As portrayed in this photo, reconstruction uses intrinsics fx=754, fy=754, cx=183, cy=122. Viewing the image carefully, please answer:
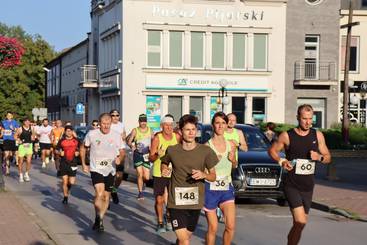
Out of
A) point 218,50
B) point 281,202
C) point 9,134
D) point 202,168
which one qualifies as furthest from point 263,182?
point 218,50

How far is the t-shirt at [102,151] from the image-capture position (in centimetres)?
1150

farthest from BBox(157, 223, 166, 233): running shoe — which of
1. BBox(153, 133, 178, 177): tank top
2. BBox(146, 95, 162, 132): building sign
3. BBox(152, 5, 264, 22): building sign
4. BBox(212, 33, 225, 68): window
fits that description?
BBox(212, 33, 225, 68): window

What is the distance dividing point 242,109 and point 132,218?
1277 inches

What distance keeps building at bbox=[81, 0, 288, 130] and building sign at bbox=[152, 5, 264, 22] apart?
0.19 ft

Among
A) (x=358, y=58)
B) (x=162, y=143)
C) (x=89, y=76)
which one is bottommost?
(x=162, y=143)

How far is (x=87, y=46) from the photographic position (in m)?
56.0

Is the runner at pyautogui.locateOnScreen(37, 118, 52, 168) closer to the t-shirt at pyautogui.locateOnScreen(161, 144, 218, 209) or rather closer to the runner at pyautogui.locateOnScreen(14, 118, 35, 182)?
the runner at pyautogui.locateOnScreen(14, 118, 35, 182)

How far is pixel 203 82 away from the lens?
44.3 m

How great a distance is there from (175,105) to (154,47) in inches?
143

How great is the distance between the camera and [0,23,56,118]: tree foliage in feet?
265

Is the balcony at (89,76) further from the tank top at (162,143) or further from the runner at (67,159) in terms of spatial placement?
the tank top at (162,143)

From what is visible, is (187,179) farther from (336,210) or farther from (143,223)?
(336,210)

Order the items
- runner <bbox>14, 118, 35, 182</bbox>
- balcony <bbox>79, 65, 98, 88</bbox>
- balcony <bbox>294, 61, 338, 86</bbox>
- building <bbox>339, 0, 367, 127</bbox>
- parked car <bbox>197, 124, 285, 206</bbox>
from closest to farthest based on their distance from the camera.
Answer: parked car <bbox>197, 124, 285, 206</bbox>
runner <bbox>14, 118, 35, 182</bbox>
balcony <bbox>294, 61, 338, 86</bbox>
building <bbox>339, 0, 367, 127</bbox>
balcony <bbox>79, 65, 98, 88</bbox>

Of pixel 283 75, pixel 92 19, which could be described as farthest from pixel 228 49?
pixel 92 19
